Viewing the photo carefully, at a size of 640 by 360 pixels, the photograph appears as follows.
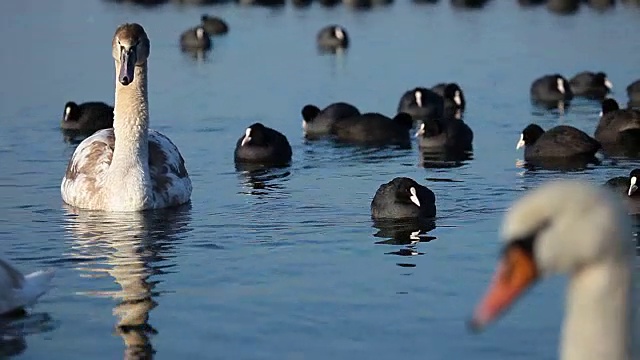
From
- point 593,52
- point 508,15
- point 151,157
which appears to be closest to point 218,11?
point 508,15

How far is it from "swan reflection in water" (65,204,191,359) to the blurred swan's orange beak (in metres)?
5.44

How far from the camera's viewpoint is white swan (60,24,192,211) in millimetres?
16141

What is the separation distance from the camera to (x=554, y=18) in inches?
1900

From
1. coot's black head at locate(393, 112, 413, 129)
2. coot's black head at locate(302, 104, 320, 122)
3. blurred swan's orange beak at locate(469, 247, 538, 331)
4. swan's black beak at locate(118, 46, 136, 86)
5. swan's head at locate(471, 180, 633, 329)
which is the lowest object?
coot's black head at locate(393, 112, 413, 129)

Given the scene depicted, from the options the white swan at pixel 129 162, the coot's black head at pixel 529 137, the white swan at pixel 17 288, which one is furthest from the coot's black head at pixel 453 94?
the white swan at pixel 17 288

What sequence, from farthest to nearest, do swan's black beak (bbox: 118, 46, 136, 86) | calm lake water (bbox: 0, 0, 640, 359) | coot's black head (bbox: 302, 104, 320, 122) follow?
coot's black head (bbox: 302, 104, 320, 122) → swan's black beak (bbox: 118, 46, 136, 86) → calm lake water (bbox: 0, 0, 640, 359)

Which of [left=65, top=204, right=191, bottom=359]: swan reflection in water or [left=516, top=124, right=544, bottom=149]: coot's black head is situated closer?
[left=65, top=204, right=191, bottom=359]: swan reflection in water

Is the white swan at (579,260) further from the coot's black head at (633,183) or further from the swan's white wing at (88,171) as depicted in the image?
the swan's white wing at (88,171)

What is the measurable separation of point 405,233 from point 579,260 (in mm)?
9902

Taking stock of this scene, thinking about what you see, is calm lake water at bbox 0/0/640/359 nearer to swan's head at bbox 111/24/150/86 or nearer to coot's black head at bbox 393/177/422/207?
coot's black head at bbox 393/177/422/207

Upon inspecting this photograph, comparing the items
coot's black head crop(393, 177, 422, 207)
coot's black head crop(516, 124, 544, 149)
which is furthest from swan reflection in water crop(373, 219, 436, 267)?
coot's black head crop(516, 124, 544, 149)

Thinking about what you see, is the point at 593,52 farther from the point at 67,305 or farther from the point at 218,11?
the point at 67,305

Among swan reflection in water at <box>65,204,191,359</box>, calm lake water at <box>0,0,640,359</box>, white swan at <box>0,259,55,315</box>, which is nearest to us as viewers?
calm lake water at <box>0,0,640,359</box>

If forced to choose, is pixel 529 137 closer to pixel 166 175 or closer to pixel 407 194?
pixel 407 194
